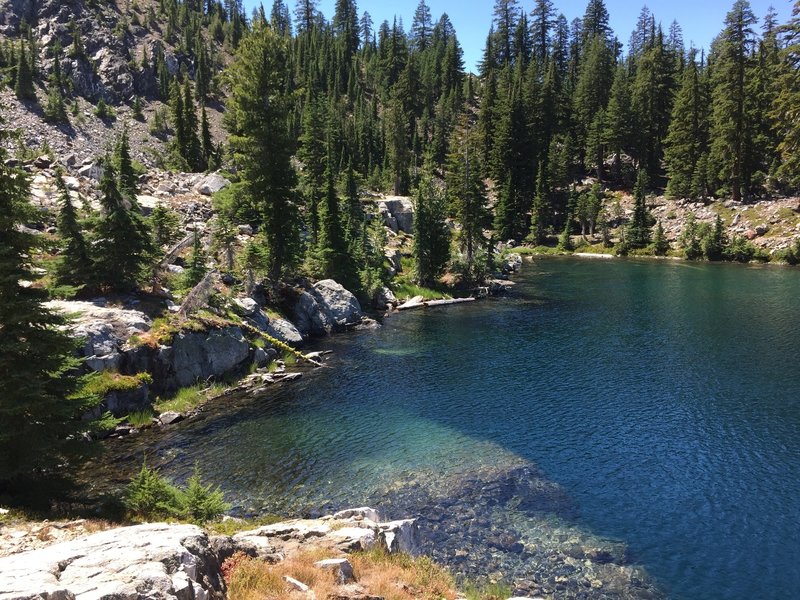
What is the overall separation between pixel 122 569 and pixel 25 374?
8749 millimetres

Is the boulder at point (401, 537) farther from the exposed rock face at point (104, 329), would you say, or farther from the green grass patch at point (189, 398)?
the exposed rock face at point (104, 329)

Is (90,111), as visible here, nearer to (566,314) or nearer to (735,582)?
(566,314)

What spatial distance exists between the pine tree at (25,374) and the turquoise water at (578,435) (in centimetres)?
698

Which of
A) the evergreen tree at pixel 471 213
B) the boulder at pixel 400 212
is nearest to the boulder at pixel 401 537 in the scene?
the evergreen tree at pixel 471 213

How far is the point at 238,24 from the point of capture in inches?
6142

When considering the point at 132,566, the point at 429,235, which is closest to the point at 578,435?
the point at 132,566

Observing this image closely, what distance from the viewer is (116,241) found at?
31.3 m

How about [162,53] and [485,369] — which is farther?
[162,53]

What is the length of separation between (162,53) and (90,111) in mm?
35211

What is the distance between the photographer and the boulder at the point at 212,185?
6665cm

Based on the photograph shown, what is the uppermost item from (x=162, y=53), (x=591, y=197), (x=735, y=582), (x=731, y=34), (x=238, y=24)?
(x=238, y=24)

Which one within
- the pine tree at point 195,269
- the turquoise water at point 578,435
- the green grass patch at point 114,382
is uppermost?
the pine tree at point 195,269

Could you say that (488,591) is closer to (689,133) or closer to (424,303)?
(424,303)

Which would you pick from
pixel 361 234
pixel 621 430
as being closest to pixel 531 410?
pixel 621 430
